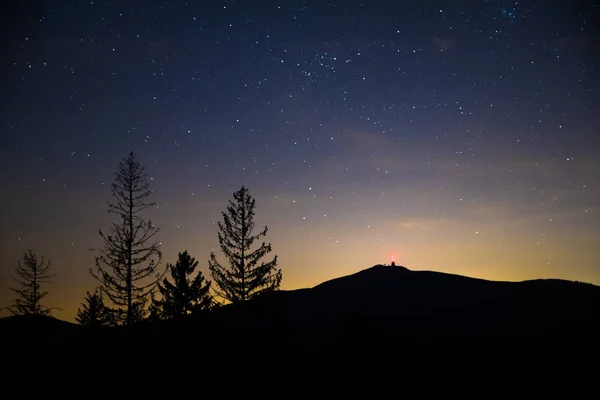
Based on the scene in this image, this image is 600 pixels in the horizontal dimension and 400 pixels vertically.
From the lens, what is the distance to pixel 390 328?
27328 mm

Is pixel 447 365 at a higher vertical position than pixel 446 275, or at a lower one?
lower

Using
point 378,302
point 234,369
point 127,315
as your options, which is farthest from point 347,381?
point 378,302

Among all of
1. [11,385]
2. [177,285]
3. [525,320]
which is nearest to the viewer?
[11,385]

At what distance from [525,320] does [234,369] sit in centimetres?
1826

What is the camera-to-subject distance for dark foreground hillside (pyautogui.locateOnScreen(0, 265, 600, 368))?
2202 centimetres

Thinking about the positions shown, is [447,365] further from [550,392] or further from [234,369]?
[234,369]

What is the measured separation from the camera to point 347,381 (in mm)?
18062

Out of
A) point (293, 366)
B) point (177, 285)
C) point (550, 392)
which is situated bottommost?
point (550, 392)

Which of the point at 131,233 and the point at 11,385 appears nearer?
the point at 11,385

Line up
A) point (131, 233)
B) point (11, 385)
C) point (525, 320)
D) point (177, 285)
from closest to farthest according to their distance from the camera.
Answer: point (11, 385), point (131, 233), point (525, 320), point (177, 285)

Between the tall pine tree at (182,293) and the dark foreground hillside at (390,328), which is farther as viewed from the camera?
the tall pine tree at (182,293)

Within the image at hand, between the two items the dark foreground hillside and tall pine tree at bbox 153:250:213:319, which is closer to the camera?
the dark foreground hillside

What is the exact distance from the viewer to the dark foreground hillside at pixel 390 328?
22.0 metres

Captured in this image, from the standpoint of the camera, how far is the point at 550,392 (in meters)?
17.3
